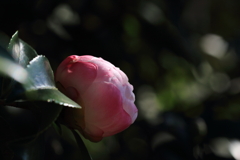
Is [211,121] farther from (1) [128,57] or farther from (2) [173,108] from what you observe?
(1) [128,57]

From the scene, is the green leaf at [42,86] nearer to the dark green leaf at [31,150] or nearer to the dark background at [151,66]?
the dark green leaf at [31,150]

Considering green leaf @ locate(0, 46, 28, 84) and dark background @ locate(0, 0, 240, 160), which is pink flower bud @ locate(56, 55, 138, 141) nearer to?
green leaf @ locate(0, 46, 28, 84)

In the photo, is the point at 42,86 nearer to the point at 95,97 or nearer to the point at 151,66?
the point at 95,97

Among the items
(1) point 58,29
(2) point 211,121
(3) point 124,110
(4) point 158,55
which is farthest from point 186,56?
(3) point 124,110

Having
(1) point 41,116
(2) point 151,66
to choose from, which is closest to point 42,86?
(1) point 41,116

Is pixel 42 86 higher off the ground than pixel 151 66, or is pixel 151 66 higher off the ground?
pixel 42 86
